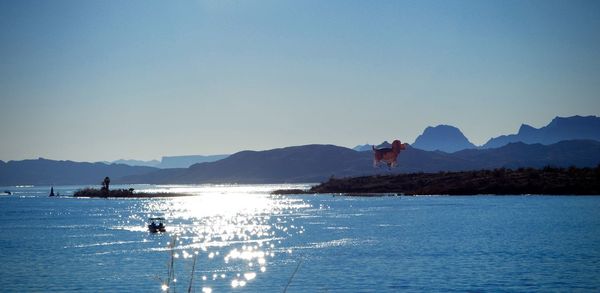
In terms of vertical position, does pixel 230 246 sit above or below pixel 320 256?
above

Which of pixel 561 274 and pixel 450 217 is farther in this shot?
pixel 450 217

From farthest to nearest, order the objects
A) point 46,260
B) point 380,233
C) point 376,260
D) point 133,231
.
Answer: point 133,231 → point 380,233 → point 46,260 → point 376,260

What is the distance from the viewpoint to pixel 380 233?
86.5 meters

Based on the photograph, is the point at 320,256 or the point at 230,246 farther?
the point at 230,246

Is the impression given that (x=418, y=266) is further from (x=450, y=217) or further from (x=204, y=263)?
(x=450, y=217)

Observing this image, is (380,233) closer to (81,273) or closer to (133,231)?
(133,231)

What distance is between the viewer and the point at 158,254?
68125mm

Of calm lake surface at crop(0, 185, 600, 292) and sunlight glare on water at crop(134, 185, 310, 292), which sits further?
sunlight glare on water at crop(134, 185, 310, 292)

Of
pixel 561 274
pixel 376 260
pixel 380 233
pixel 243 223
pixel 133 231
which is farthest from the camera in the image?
pixel 243 223

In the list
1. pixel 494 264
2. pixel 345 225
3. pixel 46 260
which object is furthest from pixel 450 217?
pixel 46 260

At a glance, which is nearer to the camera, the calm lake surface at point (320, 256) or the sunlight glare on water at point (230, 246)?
the calm lake surface at point (320, 256)

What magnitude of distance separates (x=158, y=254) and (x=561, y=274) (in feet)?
123

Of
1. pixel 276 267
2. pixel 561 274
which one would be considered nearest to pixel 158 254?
pixel 276 267

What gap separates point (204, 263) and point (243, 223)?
51.1 metres
